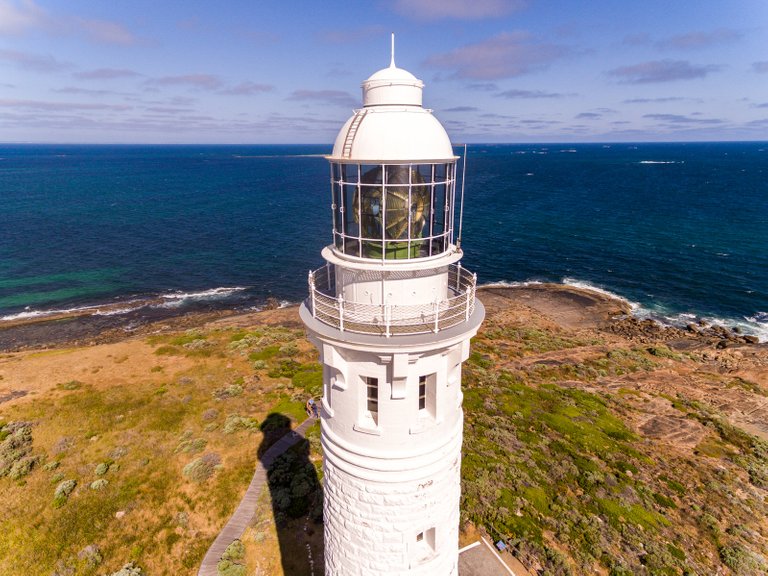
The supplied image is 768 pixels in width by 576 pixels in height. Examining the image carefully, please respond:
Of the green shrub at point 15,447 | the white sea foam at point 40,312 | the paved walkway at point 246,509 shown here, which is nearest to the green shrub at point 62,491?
the green shrub at point 15,447

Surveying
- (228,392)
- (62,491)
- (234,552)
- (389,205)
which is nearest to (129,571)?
(234,552)

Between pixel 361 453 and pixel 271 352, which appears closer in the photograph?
pixel 361 453

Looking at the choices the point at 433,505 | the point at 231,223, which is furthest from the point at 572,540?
the point at 231,223

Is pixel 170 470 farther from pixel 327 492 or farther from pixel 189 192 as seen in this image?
pixel 189 192

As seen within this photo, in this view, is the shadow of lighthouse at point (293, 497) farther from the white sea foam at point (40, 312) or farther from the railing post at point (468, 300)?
the white sea foam at point (40, 312)

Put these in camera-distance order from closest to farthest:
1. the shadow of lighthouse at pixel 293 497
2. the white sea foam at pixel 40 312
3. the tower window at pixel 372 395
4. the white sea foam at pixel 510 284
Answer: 1. the tower window at pixel 372 395
2. the shadow of lighthouse at pixel 293 497
3. the white sea foam at pixel 40 312
4. the white sea foam at pixel 510 284

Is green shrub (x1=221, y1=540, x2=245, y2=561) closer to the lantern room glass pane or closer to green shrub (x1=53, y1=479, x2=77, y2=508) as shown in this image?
green shrub (x1=53, y1=479, x2=77, y2=508)

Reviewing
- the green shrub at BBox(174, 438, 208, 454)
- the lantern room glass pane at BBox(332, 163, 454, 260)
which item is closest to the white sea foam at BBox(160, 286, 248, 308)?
the green shrub at BBox(174, 438, 208, 454)
